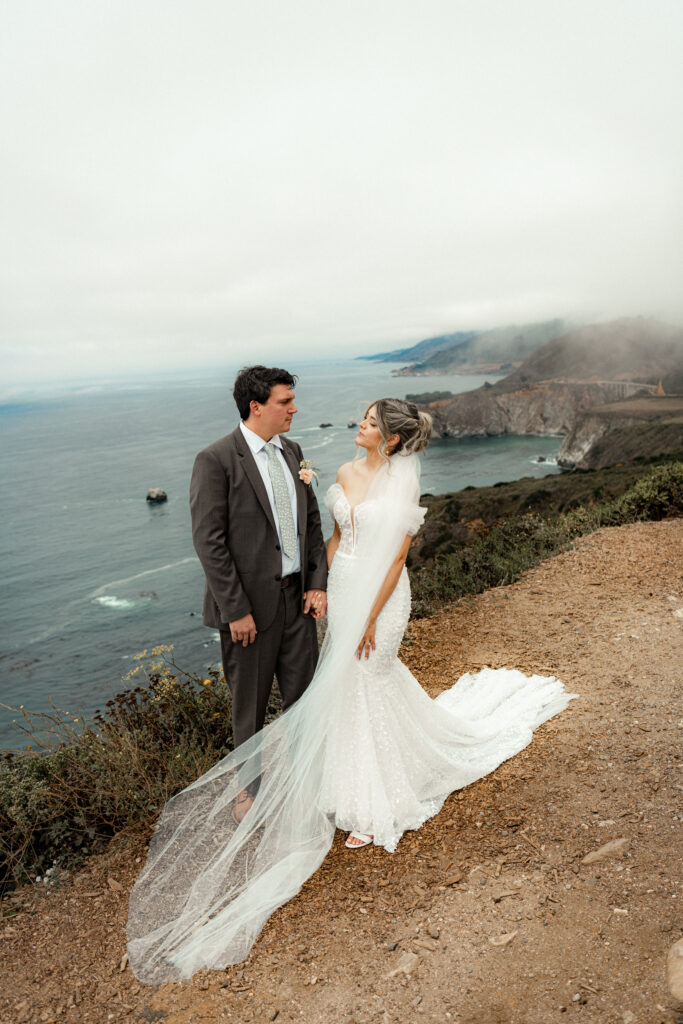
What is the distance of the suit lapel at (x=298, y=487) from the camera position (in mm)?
3762

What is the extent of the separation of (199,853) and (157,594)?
39447 millimetres

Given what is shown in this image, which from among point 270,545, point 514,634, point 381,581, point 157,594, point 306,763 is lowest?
point 157,594

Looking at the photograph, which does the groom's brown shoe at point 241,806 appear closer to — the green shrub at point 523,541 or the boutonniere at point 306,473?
the boutonniere at point 306,473

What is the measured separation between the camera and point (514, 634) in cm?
650

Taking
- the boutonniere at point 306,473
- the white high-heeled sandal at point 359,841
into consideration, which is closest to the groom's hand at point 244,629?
the boutonniere at point 306,473

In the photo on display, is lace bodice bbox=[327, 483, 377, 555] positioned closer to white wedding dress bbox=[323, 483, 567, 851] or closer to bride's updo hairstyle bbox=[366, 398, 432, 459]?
white wedding dress bbox=[323, 483, 567, 851]

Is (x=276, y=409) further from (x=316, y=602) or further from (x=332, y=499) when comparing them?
(x=316, y=602)

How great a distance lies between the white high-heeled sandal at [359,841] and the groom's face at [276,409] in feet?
7.97

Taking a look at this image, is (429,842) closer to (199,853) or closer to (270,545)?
(199,853)

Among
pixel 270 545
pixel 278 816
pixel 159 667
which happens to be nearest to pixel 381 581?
pixel 270 545

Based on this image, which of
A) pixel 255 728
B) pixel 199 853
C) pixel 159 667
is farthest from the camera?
pixel 159 667

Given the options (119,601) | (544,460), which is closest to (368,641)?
(119,601)

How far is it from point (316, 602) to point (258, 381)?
4.46ft

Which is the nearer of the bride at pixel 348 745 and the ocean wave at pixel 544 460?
the bride at pixel 348 745
